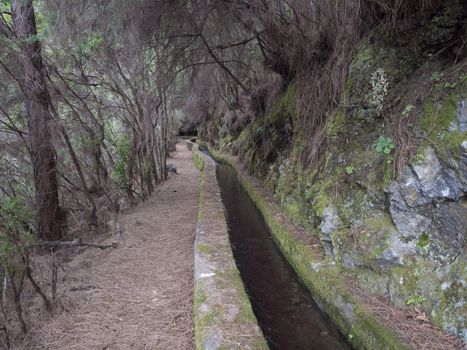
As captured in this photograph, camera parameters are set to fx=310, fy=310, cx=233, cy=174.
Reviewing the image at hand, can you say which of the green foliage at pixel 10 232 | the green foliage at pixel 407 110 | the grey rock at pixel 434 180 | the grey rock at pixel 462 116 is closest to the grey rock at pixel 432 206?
the grey rock at pixel 434 180

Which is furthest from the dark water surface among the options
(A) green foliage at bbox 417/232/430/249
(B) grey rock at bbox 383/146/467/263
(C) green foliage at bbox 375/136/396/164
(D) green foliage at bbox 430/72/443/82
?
(D) green foliage at bbox 430/72/443/82

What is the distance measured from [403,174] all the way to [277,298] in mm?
2323

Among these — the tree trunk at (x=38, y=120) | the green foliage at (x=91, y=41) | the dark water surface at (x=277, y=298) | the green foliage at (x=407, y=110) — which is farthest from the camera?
the green foliage at (x=91, y=41)

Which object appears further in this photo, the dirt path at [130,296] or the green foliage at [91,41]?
the green foliage at [91,41]

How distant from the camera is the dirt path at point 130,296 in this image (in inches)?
125

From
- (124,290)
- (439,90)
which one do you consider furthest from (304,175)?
(124,290)

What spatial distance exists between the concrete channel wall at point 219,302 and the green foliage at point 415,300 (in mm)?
1514

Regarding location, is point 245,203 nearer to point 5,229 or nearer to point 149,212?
point 149,212

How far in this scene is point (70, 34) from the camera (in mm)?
5703

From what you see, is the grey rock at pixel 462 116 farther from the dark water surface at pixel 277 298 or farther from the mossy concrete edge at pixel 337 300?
the dark water surface at pixel 277 298

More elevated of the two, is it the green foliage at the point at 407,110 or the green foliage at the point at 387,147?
the green foliage at the point at 407,110

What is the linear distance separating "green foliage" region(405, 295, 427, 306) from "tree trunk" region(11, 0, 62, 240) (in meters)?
5.54

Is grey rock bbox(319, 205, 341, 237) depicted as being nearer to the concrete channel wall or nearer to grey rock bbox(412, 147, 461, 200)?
grey rock bbox(412, 147, 461, 200)

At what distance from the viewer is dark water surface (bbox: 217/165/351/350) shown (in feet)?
11.6
